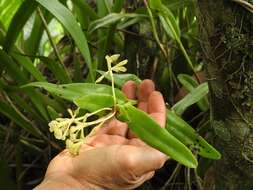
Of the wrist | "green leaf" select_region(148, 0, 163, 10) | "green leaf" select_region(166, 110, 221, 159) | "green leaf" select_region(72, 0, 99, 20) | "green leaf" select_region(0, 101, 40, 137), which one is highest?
"green leaf" select_region(148, 0, 163, 10)

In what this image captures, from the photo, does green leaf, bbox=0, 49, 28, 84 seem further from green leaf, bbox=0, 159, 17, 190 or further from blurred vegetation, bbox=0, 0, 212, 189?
green leaf, bbox=0, 159, 17, 190

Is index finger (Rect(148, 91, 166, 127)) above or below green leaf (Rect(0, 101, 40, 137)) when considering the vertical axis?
above

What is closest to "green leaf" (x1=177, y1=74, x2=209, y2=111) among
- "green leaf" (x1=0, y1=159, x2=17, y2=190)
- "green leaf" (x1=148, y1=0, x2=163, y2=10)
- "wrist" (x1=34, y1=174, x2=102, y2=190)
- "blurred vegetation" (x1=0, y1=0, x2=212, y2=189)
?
"blurred vegetation" (x1=0, y1=0, x2=212, y2=189)

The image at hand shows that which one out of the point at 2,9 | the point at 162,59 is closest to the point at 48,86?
the point at 162,59

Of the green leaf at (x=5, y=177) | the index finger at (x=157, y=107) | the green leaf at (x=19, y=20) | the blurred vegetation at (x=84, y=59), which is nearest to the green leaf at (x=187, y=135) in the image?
the index finger at (x=157, y=107)

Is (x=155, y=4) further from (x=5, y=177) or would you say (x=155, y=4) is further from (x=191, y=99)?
(x=5, y=177)

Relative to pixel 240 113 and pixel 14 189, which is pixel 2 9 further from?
pixel 240 113

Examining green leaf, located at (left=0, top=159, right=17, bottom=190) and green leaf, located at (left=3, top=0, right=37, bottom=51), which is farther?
green leaf, located at (left=0, top=159, right=17, bottom=190)

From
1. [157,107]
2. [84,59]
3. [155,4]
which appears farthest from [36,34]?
[157,107]
